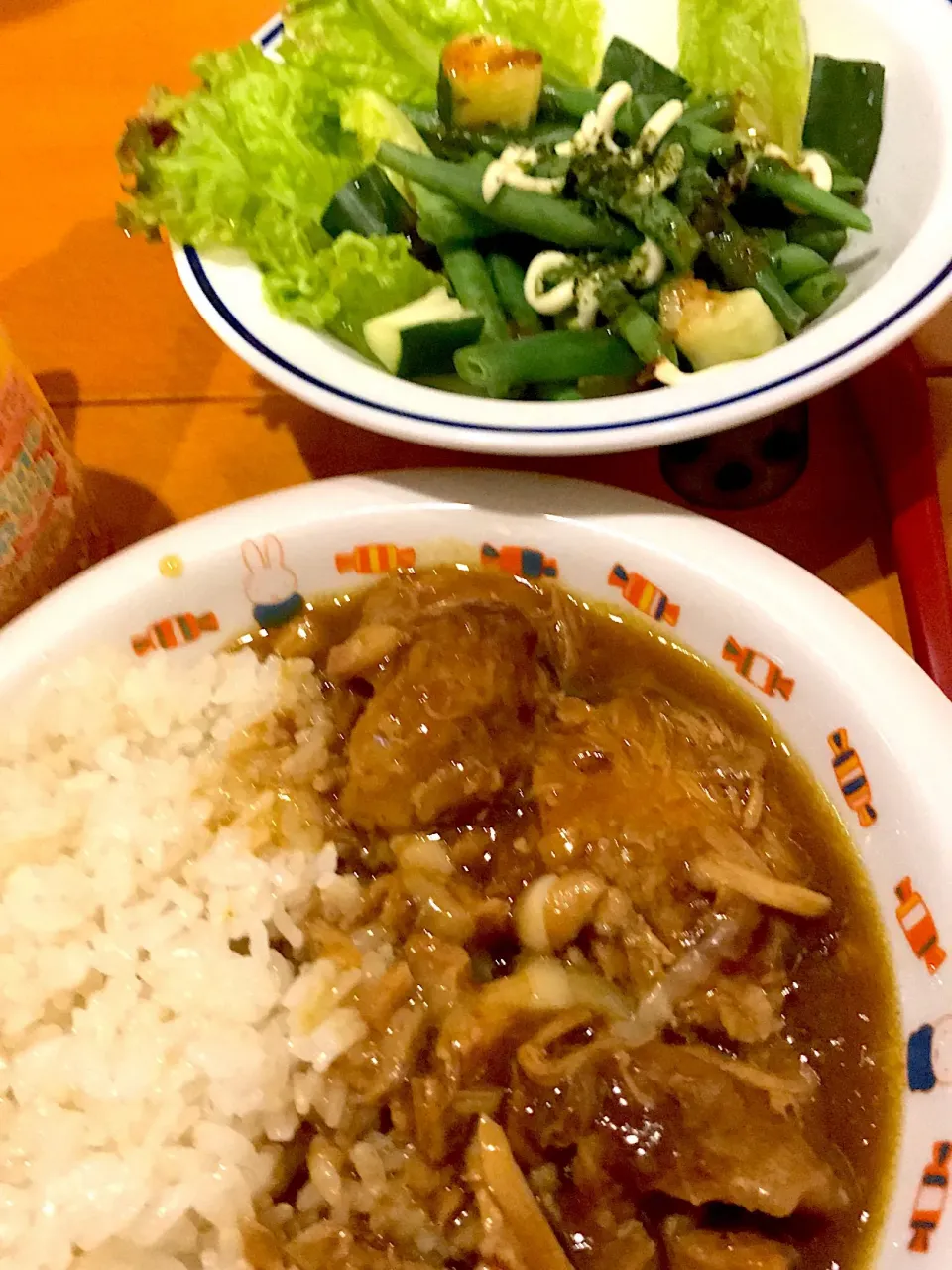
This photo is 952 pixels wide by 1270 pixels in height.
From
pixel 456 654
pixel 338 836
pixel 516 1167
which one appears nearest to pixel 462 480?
pixel 456 654

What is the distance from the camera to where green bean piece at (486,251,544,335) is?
1892mm

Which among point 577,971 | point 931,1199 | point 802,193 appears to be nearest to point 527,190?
point 802,193

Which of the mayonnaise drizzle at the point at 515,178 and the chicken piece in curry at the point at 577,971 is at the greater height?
the mayonnaise drizzle at the point at 515,178

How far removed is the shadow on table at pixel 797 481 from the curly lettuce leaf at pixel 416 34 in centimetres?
72

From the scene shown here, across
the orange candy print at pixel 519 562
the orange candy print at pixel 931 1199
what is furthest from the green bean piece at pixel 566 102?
Answer: the orange candy print at pixel 931 1199

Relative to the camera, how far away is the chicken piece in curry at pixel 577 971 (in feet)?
4.34

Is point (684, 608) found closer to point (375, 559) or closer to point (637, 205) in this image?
point (375, 559)

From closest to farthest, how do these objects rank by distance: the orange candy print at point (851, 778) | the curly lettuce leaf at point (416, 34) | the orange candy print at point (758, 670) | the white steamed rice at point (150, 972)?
1. the white steamed rice at point (150, 972)
2. the orange candy print at point (851, 778)
3. the orange candy print at point (758, 670)
4. the curly lettuce leaf at point (416, 34)

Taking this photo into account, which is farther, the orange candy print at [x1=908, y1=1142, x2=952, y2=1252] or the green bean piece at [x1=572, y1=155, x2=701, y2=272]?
the green bean piece at [x1=572, y1=155, x2=701, y2=272]

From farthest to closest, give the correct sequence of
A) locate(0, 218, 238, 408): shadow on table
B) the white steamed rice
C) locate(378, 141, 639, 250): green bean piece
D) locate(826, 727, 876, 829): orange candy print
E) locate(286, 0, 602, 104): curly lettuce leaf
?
1. locate(0, 218, 238, 408): shadow on table
2. locate(286, 0, 602, 104): curly lettuce leaf
3. locate(378, 141, 639, 250): green bean piece
4. locate(826, 727, 876, 829): orange candy print
5. the white steamed rice

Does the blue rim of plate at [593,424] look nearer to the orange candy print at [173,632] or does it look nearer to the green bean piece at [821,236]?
the green bean piece at [821,236]

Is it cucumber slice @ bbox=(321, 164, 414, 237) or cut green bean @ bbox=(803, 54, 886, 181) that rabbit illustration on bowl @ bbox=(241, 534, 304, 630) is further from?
cut green bean @ bbox=(803, 54, 886, 181)

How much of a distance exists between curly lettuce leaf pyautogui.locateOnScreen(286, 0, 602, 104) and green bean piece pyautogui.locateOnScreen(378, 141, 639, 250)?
0.98 ft

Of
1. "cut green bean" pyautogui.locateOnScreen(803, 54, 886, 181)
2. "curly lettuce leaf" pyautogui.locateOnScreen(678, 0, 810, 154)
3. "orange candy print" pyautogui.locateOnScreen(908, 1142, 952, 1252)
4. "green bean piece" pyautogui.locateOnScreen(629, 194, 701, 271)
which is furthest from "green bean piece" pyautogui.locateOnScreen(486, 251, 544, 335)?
"orange candy print" pyautogui.locateOnScreen(908, 1142, 952, 1252)
